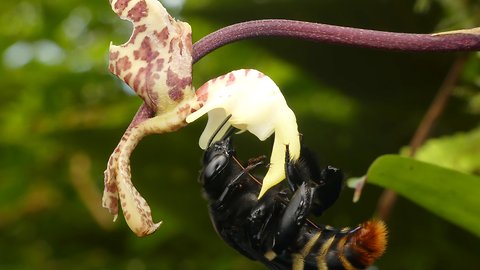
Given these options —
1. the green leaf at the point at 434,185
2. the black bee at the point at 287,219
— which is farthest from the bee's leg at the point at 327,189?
the green leaf at the point at 434,185

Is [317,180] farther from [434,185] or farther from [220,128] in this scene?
[434,185]

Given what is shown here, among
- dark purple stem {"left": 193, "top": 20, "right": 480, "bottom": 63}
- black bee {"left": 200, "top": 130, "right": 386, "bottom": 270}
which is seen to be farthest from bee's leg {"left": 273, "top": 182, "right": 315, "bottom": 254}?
dark purple stem {"left": 193, "top": 20, "right": 480, "bottom": 63}

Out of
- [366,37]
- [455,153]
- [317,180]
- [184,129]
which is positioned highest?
[366,37]

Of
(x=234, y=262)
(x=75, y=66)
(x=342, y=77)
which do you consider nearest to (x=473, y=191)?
(x=342, y=77)

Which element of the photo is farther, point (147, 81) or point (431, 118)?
point (431, 118)

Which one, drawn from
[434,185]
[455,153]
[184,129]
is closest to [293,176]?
[434,185]
